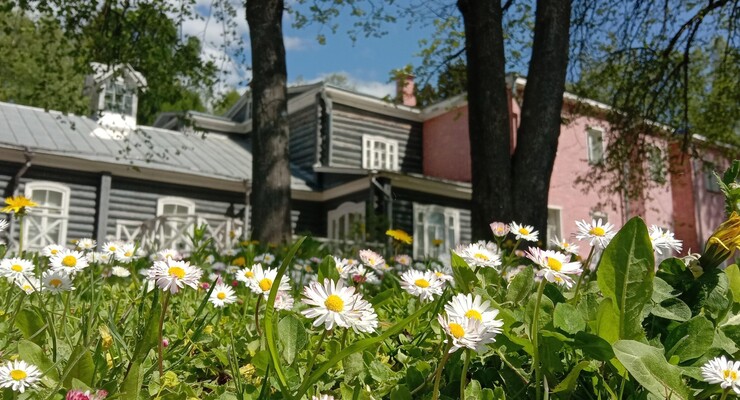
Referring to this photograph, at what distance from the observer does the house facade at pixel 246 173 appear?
1431cm

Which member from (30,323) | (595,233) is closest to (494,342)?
(595,233)

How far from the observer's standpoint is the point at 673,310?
1.26 meters

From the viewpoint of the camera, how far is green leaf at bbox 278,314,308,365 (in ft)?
4.01

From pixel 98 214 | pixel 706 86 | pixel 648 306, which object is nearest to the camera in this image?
pixel 648 306

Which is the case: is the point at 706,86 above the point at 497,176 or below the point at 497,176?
above

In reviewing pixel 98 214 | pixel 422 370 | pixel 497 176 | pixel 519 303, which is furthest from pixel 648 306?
pixel 98 214

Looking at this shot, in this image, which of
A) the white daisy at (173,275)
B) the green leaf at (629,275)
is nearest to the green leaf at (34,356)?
the white daisy at (173,275)

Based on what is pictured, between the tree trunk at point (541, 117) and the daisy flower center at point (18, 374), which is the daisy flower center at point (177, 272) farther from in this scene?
the tree trunk at point (541, 117)

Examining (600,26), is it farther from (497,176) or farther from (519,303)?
(519,303)

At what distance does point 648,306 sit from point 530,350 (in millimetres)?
317

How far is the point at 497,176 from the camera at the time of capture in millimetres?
5988

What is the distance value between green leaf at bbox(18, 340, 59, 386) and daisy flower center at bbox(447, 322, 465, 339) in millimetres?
752

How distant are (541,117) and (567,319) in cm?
527

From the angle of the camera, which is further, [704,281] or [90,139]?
[90,139]
